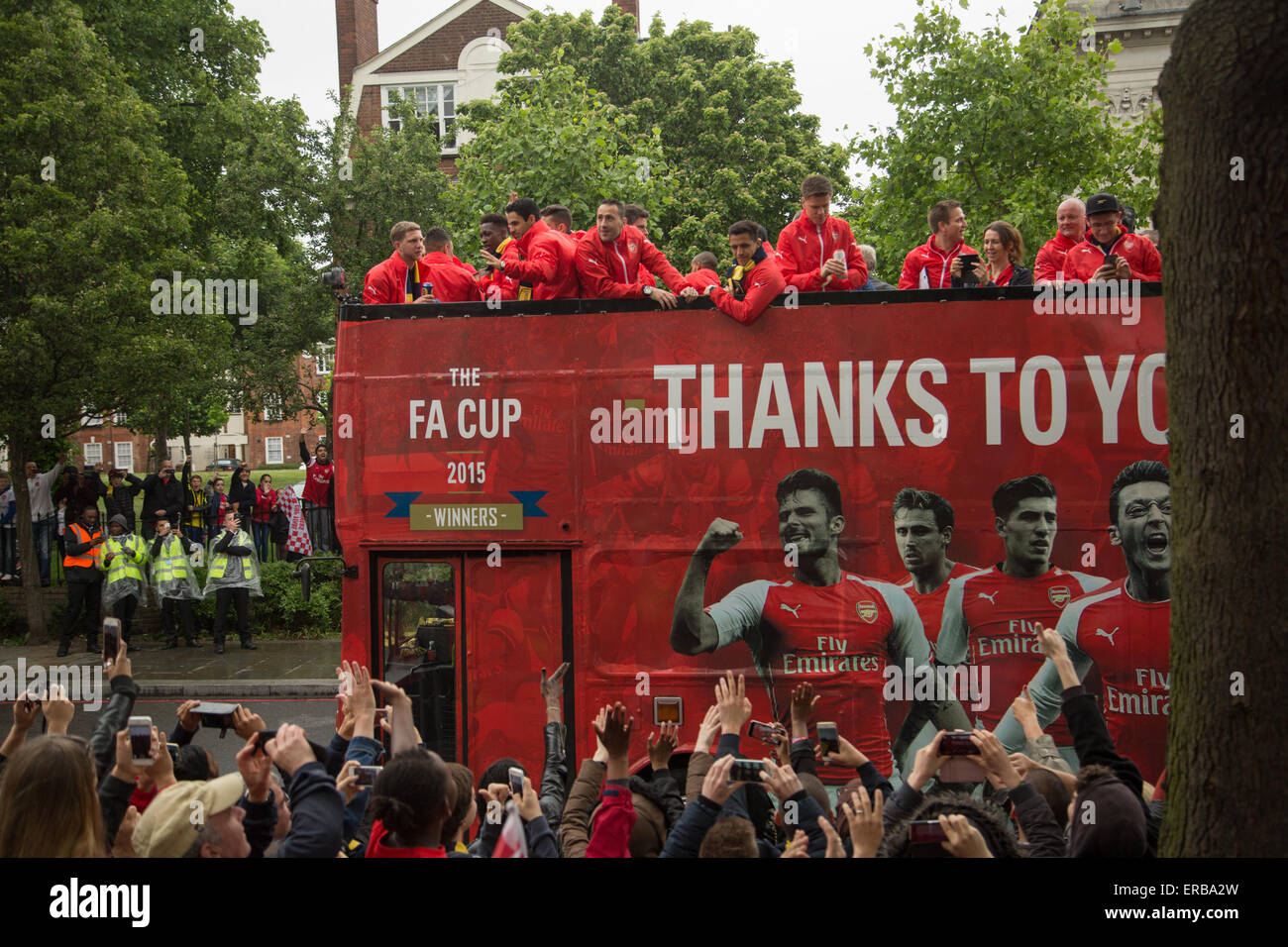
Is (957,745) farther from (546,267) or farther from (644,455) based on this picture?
(546,267)

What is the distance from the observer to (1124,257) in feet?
23.8

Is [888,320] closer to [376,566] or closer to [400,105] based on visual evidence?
[376,566]

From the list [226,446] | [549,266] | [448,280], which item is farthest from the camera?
[226,446]

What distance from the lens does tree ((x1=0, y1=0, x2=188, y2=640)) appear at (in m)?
15.0

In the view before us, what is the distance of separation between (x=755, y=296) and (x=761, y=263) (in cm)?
28

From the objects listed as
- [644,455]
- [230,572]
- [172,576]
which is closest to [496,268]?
[644,455]

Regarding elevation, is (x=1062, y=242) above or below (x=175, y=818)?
above

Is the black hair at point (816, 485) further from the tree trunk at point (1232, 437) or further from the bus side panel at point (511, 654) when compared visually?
the tree trunk at point (1232, 437)

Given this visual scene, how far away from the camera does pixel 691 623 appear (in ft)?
22.8

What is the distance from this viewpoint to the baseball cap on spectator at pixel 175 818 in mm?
3773

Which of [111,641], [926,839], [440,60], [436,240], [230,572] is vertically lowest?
[230,572]
